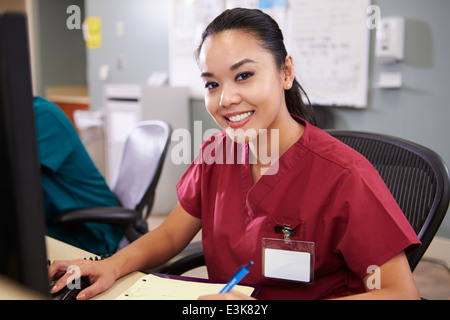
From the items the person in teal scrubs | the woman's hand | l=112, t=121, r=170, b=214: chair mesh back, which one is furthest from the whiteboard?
the woman's hand

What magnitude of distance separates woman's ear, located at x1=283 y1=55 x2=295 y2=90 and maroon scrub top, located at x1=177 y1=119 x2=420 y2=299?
91 millimetres

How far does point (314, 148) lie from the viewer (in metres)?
0.90

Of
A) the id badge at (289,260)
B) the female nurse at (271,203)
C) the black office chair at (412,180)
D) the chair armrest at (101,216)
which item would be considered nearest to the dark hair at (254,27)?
the female nurse at (271,203)

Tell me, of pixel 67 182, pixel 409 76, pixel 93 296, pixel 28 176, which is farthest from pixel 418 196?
pixel 409 76

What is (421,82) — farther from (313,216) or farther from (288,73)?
(313,216)

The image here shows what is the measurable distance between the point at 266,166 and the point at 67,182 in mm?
868

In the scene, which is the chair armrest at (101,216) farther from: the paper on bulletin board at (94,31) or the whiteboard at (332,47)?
the paper on bulletin board at (94,31)

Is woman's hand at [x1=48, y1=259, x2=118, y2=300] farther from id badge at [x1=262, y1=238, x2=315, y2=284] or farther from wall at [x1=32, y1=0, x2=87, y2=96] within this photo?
wall at [x1=32, y1=0, x2=87, y2=96]

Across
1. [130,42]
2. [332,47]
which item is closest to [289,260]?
[332,47]

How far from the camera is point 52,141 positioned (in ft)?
4.92

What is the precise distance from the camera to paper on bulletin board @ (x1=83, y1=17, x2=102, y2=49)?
15.7 feet

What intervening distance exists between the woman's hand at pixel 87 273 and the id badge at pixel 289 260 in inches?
11.5
